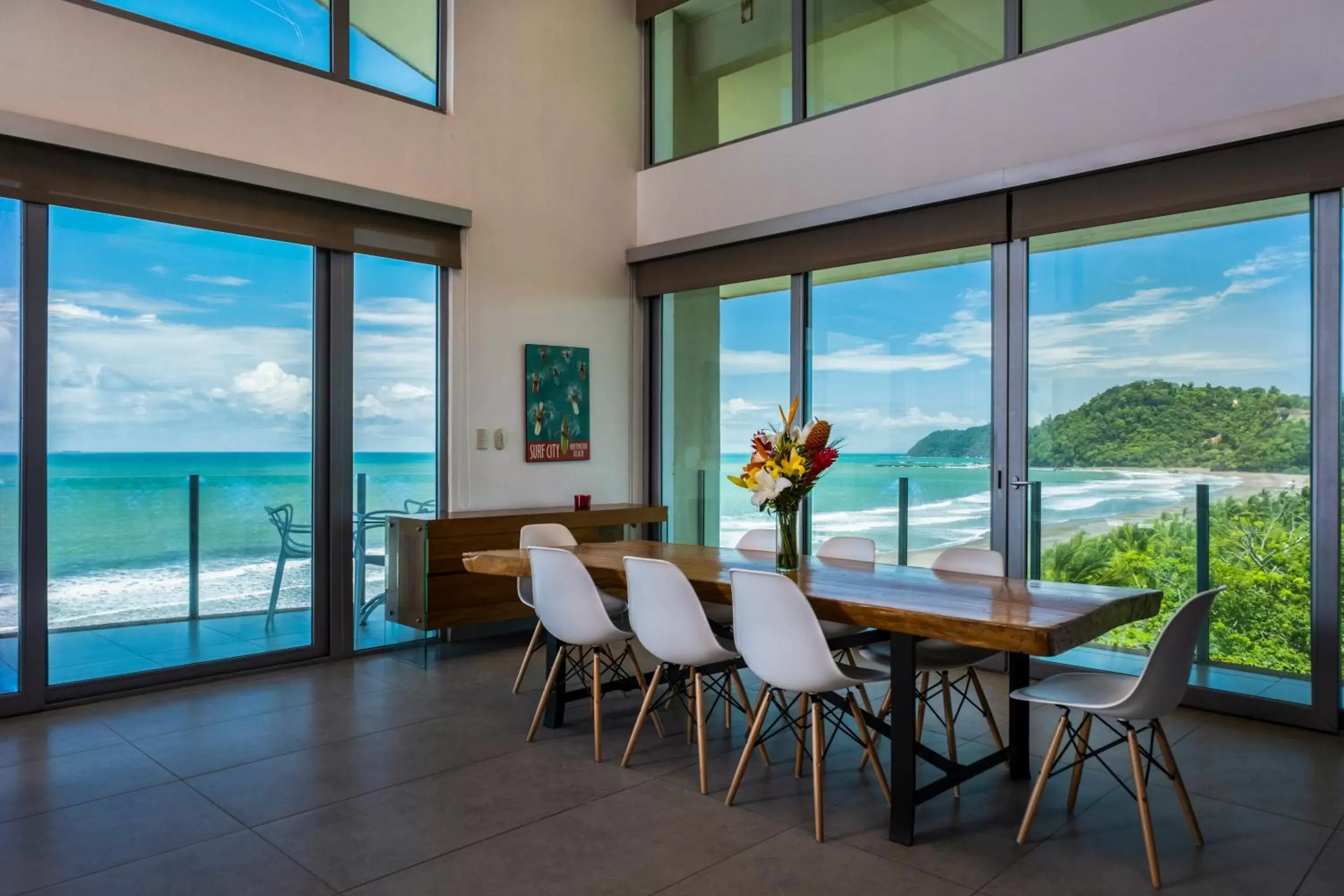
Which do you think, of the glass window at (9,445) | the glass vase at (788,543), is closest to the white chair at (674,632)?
the glass vase at (788,543)

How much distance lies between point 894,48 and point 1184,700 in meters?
3.85

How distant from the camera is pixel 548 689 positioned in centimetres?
385

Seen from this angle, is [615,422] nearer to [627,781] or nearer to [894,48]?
[894,48]

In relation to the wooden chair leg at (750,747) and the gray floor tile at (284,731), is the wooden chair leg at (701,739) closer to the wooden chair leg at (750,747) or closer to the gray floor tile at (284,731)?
the wooden chair leg at (750,747)

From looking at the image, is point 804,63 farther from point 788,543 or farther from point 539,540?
point 788,543

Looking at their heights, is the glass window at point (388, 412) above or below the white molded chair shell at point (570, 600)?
above

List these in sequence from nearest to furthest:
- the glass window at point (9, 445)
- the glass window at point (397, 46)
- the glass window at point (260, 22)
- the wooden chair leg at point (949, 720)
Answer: the wooden chair leg at point (949, 720) < the glass window at point (9, 445) < the glass window at point (260, 22) < the glass window at point (397, 46)

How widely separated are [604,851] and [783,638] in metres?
0.84

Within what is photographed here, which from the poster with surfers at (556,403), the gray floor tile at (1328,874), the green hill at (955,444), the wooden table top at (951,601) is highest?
the poster with surfers at (556,403)

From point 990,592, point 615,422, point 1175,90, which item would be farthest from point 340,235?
point 1175,90

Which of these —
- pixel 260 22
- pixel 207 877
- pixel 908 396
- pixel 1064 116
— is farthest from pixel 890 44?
pixel 207 877

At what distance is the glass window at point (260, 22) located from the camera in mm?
4555

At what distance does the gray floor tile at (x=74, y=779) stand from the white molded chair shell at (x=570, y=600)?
149cm

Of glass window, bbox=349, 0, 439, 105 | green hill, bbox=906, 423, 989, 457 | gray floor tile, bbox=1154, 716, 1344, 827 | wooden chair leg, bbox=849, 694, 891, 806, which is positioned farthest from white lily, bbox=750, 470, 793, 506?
glass window, bbox=349, 0, 439, 105
